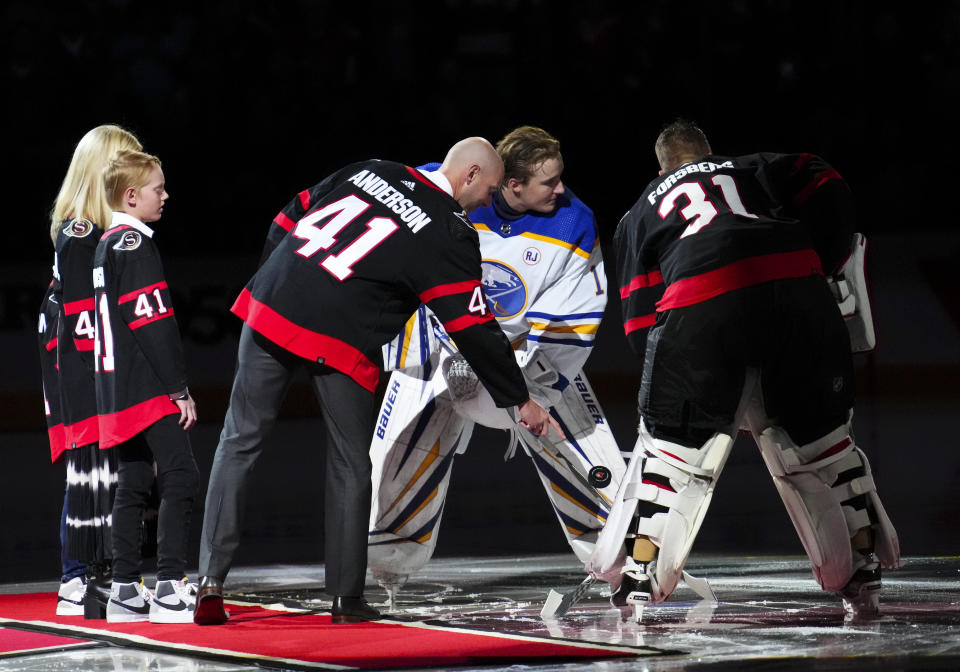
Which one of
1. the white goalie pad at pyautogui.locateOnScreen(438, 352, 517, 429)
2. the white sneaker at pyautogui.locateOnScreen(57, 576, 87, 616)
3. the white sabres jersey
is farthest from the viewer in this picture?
the white sabres jersey

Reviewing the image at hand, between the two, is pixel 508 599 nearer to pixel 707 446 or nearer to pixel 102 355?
pixel 707 446

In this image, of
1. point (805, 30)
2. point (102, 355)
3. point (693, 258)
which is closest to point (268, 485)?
point (102, 355)

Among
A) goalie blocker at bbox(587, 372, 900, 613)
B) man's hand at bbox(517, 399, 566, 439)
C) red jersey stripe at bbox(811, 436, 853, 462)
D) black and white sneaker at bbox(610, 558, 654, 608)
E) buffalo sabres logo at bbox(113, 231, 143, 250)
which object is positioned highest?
buffalo sabres logo at bbox(113, 231, 143, 250)

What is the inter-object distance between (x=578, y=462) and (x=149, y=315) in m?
1.82

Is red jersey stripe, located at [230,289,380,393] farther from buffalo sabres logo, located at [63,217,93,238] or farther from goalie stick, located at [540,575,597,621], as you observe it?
goalie stick, located at [540,575,597,621]

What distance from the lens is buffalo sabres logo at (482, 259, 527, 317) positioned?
623 cm

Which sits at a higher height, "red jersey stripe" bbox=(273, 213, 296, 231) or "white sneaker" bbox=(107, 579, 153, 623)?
"red jersey stripe" bbox=(273, 213, 296, 231)

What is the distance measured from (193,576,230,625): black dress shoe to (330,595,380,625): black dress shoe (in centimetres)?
37

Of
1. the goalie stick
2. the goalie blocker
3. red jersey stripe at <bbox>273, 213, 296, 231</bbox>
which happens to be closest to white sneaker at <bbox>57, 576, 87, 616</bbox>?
red jersey stripe at <bbox>273, 213, 296, 231</bbox>

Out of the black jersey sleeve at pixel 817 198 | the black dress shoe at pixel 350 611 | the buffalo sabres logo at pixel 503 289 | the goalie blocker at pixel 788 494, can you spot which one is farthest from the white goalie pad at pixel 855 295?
the black dress shoe at pixel 350 611

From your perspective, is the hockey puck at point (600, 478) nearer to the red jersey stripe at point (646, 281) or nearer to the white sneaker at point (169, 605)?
the red jersey stripe at point (646, 281)

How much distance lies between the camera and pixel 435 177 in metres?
5.49

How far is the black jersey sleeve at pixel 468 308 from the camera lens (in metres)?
5.16

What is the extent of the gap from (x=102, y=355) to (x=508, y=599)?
1686 millimetres
